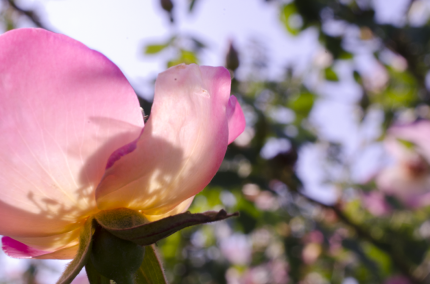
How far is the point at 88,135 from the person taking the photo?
29 centimetres

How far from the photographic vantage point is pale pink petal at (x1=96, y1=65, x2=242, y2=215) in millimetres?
302

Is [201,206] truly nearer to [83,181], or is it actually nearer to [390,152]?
[83,181]

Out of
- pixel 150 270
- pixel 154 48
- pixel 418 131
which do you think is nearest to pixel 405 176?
pixel 418 131

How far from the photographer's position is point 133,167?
0.99 ft

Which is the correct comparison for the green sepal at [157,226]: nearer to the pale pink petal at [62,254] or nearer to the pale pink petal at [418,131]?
the pale pink petal at [62,254]

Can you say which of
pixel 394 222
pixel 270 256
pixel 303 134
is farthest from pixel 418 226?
pixel 303 134

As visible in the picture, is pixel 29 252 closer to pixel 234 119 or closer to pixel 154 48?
pixel 234 119

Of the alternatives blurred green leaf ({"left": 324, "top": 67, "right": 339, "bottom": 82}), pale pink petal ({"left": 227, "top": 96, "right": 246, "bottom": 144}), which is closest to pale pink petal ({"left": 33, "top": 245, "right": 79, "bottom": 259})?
pale pink petal ({"left": 227, "top": 96, "right": 246, "bottom": 144})

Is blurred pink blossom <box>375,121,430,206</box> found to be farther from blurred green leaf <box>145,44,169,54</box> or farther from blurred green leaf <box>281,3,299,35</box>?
blurred green leaf <box>145,44,169,54</box>

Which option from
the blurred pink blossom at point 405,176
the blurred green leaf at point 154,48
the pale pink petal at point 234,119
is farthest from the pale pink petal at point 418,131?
the pale pink petal at point 234,119

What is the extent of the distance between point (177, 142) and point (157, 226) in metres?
0.07

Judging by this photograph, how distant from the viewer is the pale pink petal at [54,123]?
0.89 feet

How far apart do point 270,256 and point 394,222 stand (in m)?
0.65

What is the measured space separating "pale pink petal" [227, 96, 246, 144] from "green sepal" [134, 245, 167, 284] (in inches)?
5.1
